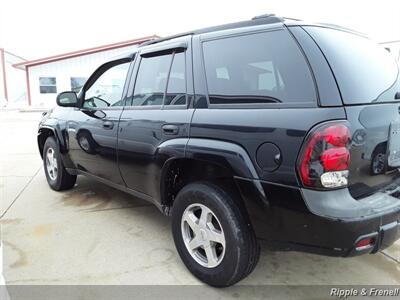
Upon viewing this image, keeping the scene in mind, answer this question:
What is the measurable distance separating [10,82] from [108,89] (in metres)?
28.8

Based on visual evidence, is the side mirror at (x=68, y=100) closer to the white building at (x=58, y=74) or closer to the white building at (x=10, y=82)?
the white building at (x=58, y=74)

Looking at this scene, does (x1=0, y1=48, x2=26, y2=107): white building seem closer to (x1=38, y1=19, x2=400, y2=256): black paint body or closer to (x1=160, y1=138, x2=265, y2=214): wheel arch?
(x1=160, y1=138, x2=265, y2=214): wheel arch

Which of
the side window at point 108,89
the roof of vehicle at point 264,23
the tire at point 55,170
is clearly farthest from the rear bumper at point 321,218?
Result: the tire at point 55,170

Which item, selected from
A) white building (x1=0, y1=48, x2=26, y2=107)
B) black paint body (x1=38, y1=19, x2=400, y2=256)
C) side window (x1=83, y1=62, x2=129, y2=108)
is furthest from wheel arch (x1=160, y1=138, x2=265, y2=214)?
white building (x1=0, y1=48, x2=26, y2=107)

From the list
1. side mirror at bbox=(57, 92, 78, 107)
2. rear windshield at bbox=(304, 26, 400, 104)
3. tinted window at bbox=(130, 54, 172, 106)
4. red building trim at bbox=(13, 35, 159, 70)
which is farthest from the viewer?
red building trim at bbox=(13, 35, 159, 70)

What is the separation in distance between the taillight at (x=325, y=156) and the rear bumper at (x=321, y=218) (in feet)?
0.24

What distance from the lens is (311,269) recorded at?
9.17 feet

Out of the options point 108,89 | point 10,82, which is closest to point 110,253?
point 108,89

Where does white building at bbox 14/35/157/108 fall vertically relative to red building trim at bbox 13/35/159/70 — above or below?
below

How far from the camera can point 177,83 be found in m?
2.81

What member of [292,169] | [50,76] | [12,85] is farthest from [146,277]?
[12,85]

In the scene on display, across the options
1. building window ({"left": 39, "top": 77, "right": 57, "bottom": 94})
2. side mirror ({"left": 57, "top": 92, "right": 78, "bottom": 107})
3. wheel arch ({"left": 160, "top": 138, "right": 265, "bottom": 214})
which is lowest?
wheel arch ({"left": 160, "top": 138, "right": 265, "bottom": 214})

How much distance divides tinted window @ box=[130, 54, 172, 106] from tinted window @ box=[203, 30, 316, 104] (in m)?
0.52

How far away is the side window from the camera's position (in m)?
3.51
